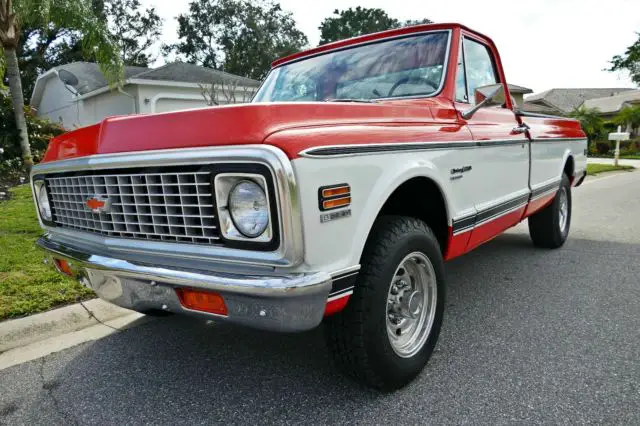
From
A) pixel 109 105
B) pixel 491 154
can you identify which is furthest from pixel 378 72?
pixel 109 105

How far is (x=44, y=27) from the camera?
951 cm

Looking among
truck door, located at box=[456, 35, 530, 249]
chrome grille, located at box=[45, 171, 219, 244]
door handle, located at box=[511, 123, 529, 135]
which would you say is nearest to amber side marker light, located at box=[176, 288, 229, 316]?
chrome grille, located at box=[45, 171, 219, 244]

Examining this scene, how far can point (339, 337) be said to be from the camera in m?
2.08

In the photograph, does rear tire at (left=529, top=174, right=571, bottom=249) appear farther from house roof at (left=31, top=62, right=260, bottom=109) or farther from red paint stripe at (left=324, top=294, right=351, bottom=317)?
house roof at (left=31, top=62, right=260, bottom=109)

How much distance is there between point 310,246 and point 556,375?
1.56 metres

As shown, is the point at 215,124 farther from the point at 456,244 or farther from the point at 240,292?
the point at 456,244

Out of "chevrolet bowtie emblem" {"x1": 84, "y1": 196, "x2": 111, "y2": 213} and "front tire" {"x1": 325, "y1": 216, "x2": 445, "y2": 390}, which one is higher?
"chevrolet bowtie emblem" {"x1": 84, "y1": 196, "x2": 111, "y2": 213}

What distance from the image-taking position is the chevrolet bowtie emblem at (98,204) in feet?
7.13

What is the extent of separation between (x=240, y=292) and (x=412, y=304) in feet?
3.55

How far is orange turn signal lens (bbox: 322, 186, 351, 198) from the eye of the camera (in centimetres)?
177

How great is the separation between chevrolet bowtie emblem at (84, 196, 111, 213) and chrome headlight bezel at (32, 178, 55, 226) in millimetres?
658

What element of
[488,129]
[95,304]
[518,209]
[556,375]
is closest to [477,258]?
[518,209]

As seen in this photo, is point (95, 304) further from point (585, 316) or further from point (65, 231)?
point (585, 316)

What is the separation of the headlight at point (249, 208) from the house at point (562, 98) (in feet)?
140
